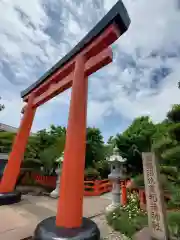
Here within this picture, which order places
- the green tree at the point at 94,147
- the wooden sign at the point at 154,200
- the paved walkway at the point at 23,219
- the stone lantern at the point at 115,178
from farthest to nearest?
the green tree at the point at 94,147, the stone lantern at the point at 115,178, the paved walkway at the point at 23,219, the wooden sign at the point at 154,200

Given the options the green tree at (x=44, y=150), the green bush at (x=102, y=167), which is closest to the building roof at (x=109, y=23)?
the green tree at (x=44, y=150)

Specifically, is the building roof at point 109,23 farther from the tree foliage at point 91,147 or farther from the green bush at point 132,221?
the tree foliage at point 91,147

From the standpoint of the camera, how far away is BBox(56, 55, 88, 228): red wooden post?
3.54 m

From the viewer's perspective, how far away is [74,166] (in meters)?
3.77

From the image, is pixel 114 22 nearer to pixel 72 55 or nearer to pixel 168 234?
pixel 72 55

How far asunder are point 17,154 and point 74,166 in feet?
14.7

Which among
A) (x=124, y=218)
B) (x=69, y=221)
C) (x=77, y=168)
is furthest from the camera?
(x=124, y=218)

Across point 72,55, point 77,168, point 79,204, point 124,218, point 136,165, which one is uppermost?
point 72,55

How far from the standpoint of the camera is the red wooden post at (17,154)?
7.11m

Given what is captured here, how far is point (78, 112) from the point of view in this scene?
417 centimetres

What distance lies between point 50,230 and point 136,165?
38.2 feet

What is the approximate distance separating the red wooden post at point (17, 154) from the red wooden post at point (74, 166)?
4008mm

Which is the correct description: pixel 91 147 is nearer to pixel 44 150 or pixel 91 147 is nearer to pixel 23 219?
pixel 44 150

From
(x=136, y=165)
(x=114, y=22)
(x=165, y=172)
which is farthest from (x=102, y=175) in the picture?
(x=114, y=22)
